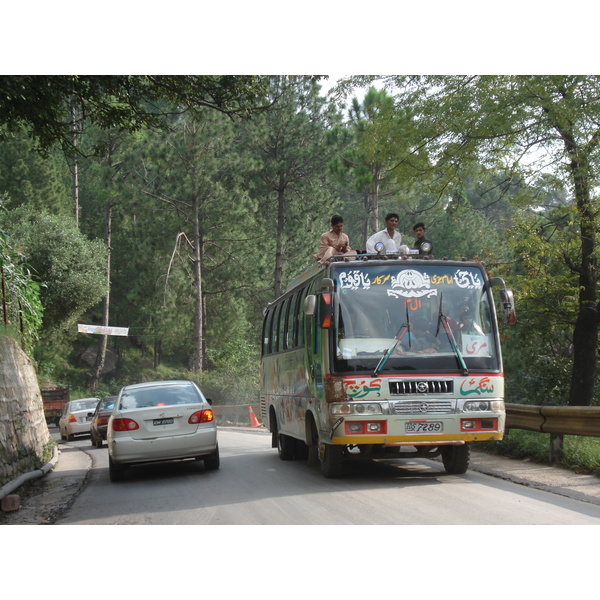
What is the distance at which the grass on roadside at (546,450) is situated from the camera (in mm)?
10558

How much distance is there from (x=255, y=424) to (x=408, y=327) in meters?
22.1

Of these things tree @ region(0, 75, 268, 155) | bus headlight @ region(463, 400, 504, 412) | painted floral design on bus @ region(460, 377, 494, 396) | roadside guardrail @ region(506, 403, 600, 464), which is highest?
tree @ region(0, 75, 268, 155)

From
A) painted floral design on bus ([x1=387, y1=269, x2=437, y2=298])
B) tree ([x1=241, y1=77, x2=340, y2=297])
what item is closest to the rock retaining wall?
painted floral design on bus ([x1=387, y1=269, x2=437, y2=298])

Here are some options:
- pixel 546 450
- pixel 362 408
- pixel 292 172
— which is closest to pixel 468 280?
pixel 362 408

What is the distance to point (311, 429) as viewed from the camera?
11570 mm

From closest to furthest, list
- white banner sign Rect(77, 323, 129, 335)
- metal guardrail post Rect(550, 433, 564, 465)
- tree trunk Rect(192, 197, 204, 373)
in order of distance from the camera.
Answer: metal guardrail post Rect(550, 433, 564, 465), white banner sign Rect(77, 323, 129, 335), tree trunk Rect(192, 197, 204, 373)

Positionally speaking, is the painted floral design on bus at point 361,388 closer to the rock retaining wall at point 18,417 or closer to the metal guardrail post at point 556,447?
the metal guardrail post at point 556,447

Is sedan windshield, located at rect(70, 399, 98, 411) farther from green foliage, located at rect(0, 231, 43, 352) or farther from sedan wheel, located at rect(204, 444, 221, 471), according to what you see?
sedan wheel, located at rect(204, 444, 221, 471)

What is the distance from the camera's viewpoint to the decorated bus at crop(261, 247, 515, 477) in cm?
973

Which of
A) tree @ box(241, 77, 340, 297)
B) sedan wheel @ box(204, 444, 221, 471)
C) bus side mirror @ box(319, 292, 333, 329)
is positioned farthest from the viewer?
tree @ box(241, 77, 340, 297)

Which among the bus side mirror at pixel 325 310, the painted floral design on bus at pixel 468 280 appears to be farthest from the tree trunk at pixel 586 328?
the bus side mirror at pixel 325 310

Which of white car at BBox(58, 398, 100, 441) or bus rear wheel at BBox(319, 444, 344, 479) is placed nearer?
bus rear wheel at BBox(319, 444, 344, 479)

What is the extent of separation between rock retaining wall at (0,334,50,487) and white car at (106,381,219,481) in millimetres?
1666

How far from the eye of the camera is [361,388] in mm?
9742
